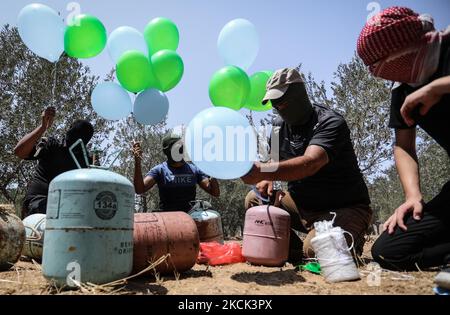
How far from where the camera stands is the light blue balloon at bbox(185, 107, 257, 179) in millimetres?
2674

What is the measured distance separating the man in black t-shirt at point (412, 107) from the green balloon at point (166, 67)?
3878 mm

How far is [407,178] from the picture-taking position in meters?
3.03

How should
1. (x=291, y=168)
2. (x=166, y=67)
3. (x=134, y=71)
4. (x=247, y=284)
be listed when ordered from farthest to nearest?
(x=166, y=67) < (x=134, y=71) < (x=291, y=168) < (x=247, y=284)

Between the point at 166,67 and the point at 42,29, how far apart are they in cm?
195

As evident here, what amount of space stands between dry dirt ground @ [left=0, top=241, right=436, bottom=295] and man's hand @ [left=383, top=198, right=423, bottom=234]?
1.25 feet

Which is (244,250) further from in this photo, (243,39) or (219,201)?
(219,201)

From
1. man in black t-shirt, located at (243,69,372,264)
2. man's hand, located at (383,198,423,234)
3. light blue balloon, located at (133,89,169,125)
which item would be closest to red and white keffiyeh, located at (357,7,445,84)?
man in black t-shirt, located at (243,69,372,264)

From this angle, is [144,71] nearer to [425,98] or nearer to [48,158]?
[48,158]

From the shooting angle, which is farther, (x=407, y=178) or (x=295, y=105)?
(x=295, y=105)

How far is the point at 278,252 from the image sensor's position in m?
3.58

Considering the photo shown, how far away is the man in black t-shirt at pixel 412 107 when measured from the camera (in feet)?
8.49

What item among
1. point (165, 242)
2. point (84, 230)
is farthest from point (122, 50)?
point (84, 230)

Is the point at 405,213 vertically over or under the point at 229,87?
under

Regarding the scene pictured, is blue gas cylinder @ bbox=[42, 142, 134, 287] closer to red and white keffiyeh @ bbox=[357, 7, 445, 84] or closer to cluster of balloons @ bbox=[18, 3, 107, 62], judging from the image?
red and white keffiyeh @ bbox=[357, 7, 445, 84]
